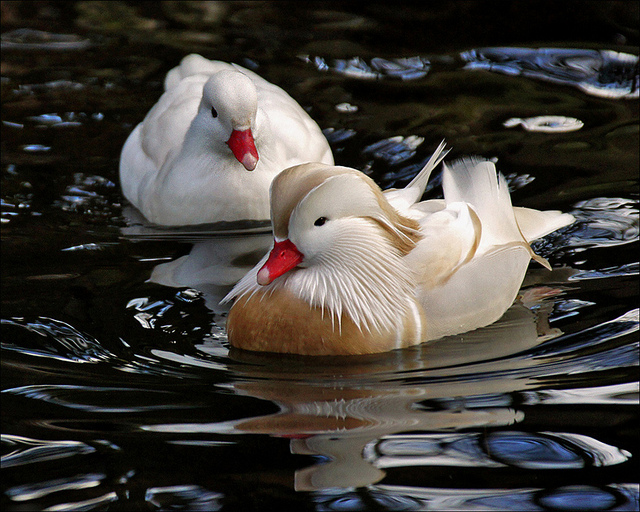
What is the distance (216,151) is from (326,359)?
210 cm

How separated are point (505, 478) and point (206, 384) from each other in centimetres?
137

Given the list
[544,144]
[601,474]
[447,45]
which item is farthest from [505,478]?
[447,45]

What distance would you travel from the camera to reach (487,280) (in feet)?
14.9

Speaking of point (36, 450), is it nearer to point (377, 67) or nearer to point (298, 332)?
point (298, 332)

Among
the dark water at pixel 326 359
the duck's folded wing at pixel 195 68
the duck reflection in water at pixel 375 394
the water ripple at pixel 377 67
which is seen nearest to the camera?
the dark water at pixel 326 359

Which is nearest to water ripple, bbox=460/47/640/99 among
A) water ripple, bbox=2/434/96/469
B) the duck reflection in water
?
the duck reflection in water

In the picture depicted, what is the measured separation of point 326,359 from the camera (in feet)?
14.3

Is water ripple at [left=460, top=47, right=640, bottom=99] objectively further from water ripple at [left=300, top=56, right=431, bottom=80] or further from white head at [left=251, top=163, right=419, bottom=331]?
white head at [left=251, top=163, right=419, bottom=331]

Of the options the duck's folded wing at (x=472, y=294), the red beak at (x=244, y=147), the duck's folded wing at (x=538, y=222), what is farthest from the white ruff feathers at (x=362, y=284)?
the red beak at (x=244, y=147)

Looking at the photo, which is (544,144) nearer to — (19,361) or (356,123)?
(356,123)

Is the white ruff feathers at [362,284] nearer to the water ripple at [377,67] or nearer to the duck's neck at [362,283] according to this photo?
the duck's neck at [362,283]

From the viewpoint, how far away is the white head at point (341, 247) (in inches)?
166

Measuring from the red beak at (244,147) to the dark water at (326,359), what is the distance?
57 centimetres

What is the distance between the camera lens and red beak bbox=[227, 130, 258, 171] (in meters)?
5.62
